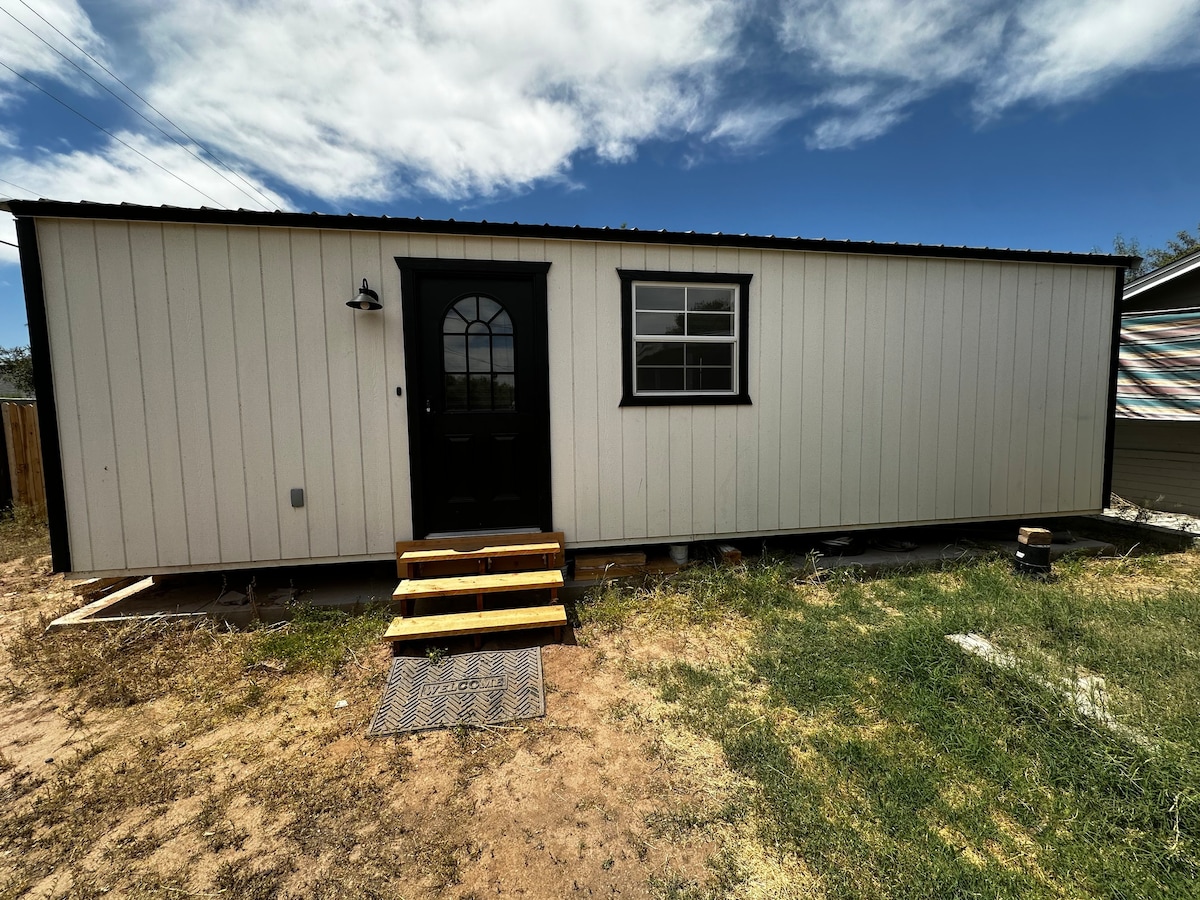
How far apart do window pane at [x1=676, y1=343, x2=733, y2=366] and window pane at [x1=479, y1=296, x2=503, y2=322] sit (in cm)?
158

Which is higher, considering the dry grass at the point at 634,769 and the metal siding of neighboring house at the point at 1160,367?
the metal siding of neighboring house at the point at 1160,367

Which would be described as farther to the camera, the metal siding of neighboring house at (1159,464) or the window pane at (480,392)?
the metal siding of neighboring house at (1159,464)

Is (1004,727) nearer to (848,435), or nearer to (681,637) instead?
(681,637)

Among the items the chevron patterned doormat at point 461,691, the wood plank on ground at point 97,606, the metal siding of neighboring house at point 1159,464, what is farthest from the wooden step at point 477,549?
the metal siding of neighboring house at point 1159,464

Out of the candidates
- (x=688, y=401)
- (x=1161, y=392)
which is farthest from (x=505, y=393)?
(x=1161, y=392)

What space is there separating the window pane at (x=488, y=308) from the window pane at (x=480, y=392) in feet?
1.49

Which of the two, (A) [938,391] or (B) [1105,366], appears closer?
(A) [938,391]

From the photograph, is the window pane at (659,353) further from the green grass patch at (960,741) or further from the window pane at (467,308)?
the green grass patch at (960,741)

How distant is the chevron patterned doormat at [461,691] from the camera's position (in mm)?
2311

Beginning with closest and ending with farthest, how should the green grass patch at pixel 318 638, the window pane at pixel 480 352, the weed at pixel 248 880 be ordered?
the weed at pixel 248 880, the green grass patch at pixel 318 638, the window pane at pixel 480 352

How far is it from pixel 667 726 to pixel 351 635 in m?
2.12

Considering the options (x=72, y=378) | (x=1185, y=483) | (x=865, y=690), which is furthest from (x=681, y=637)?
(x=1185, y=483)

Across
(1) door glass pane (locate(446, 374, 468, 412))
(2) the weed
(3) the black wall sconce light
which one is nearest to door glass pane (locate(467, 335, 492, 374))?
(1) door glass pane (locate(446, 374, 468, 412))

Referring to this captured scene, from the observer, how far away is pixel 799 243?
3943 mm
